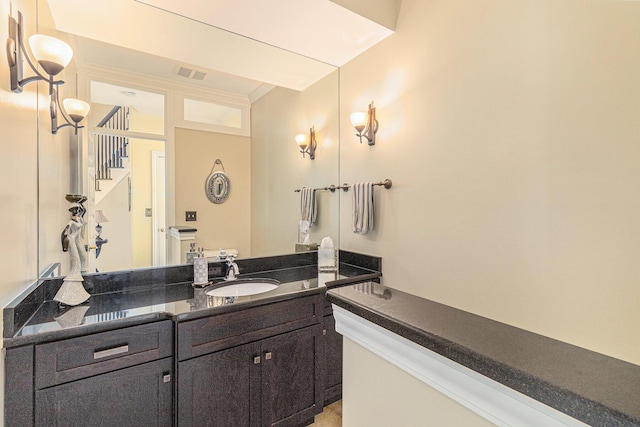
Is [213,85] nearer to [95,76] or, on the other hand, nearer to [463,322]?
[95,76]

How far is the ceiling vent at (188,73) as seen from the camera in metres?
2.10

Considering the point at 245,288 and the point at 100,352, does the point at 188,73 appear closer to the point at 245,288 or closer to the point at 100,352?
the point at 245,288

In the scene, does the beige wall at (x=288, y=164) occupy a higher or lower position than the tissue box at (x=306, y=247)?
higher

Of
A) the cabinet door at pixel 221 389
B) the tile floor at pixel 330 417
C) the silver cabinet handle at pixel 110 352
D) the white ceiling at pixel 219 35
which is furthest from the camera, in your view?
the tile floor at pixel 330 417

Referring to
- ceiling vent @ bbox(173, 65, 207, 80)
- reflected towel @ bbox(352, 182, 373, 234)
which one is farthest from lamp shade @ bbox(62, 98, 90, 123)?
reflected towel @ bbox(352, 182, 373, 234)

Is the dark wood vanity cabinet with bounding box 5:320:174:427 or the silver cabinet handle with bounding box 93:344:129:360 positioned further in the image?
the silver cabinet handle with bounding box 93:344:129:360

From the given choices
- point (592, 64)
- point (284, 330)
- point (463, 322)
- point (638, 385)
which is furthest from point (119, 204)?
point (592, 64)

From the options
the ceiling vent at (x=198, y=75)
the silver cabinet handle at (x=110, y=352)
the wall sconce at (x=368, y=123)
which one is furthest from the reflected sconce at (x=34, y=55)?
the wall sconce at (x=368, y=123)

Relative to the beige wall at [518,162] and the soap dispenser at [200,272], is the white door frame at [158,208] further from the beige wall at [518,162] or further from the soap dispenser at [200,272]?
the beige wall at [518,162]

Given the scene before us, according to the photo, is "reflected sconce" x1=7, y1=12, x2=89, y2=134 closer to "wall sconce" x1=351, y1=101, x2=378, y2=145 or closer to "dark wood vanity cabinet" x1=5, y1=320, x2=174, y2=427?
"dark wood vanity cabinet" x1=5, y1=320, x2=174, y2=427

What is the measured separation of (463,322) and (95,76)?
2.29m

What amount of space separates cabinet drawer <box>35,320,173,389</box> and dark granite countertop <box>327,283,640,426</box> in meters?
1.08

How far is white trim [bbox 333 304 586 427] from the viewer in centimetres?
42

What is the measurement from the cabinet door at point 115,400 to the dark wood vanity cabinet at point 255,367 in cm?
7
